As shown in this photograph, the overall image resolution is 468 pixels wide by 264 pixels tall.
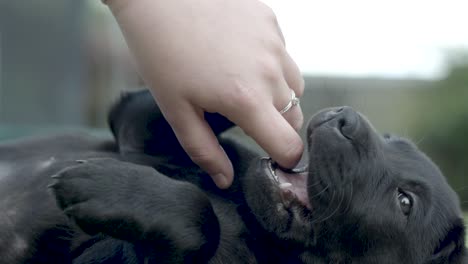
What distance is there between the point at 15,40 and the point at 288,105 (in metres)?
5.24

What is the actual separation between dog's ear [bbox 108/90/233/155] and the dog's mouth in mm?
368

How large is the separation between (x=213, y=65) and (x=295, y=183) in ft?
1.95

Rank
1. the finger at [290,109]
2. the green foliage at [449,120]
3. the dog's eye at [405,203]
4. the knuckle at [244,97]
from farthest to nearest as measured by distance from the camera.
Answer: the green foliage at [449,120] < the dog's eye at [405,203] < the finger at [290,109] < the knuckle at [244,97]

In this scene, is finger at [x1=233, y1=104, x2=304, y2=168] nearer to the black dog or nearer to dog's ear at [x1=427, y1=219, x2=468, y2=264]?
the black dog

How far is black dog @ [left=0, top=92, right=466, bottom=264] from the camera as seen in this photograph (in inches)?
78.3

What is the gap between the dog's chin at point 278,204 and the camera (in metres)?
2.18

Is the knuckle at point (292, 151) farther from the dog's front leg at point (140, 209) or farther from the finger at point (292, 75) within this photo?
the dog's front leg at point (140, 209)

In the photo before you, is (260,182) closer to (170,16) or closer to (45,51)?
(170,16)

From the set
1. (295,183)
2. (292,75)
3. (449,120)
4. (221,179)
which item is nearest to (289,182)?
(295,183)

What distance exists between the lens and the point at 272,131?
1.83m

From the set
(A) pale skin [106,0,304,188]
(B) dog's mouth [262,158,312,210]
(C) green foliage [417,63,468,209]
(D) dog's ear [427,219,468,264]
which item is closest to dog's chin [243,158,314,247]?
(B) dog's mouth [262,158,312,210]

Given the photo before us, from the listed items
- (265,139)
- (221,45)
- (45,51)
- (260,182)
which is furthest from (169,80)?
(45,51)

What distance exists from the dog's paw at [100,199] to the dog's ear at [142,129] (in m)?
0.49

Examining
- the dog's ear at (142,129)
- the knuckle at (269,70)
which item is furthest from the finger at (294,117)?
the dog's ear at (142,129)
